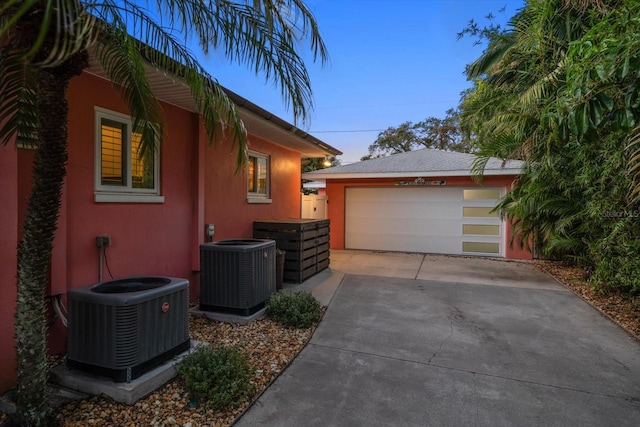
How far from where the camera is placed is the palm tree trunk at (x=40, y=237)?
2051 millimetres

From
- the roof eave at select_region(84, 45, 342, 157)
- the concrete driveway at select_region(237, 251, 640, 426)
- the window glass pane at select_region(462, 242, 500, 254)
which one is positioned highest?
the roof eave at select_region(84, 45, 342, 157)

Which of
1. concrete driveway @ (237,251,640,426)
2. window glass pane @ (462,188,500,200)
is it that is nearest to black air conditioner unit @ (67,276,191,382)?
concrete driveway @ (237,251,640,426)

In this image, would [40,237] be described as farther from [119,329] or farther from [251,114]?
[251,114]

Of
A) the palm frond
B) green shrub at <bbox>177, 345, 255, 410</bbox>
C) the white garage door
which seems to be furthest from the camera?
the white garage door

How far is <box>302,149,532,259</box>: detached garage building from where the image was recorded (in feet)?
32.7

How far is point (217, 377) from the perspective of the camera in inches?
110

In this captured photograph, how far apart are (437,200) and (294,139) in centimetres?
→ 545

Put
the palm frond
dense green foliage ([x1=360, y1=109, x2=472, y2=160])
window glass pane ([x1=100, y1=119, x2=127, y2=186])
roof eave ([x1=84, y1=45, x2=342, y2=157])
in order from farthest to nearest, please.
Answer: dense green foliage ([x1=360, y1=109, x2=472, y2=160])
window glass pane ([x1=100, y1=119, x2=127, y2=186])
roof eave ([x1=84, y1=45, x2=342, y2=157])
the palm frond

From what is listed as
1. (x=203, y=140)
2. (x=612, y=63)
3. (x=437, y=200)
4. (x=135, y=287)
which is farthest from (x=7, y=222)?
(x=437, y=200)

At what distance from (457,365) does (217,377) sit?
2.39 m

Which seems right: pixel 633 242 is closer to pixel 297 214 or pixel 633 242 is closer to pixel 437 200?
pixel 437 200

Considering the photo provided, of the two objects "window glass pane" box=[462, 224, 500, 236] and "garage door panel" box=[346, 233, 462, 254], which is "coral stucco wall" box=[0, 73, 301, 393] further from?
"window glass pane" box=[462, 224, 500, 236]

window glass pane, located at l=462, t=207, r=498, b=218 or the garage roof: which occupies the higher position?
the garage roof

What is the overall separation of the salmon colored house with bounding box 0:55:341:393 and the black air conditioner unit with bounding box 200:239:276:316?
785mm
